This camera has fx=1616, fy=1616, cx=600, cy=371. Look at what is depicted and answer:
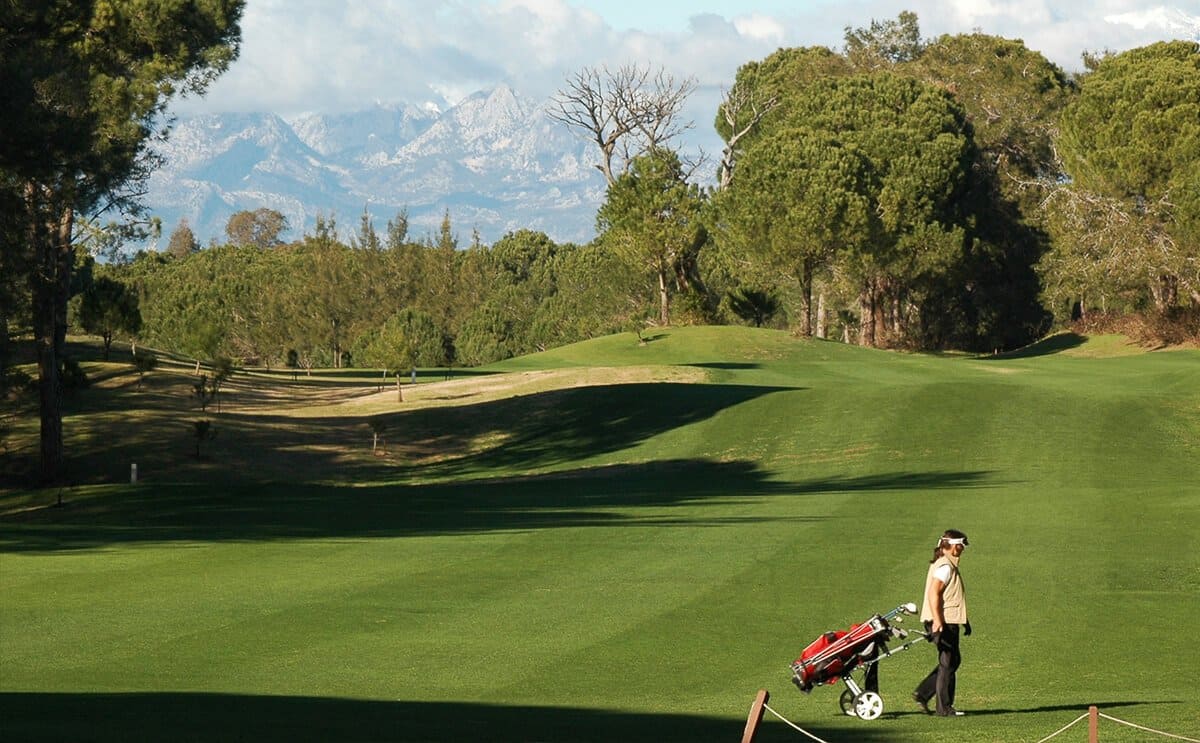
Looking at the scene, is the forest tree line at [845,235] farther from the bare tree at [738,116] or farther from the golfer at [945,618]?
the golfer at [945,618]

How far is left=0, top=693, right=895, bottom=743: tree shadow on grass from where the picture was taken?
41.0 feet

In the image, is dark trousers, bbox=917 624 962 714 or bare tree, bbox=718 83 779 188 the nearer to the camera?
dark trousers, bbox=917 624 962 714

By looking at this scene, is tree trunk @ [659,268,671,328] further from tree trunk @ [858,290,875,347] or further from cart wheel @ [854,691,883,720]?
cart wheel @ [854,691,883,720]

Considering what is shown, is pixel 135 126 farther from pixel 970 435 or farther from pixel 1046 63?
pixel 1046 63

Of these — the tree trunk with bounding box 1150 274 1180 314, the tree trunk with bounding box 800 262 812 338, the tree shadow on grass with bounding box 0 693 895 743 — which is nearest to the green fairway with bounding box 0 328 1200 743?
the tree shadow on grass with bounding box 0 693 895 743

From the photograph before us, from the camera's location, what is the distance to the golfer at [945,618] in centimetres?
1433

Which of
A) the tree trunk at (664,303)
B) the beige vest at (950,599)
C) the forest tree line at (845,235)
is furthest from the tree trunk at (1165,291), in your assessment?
the beige vest at (950,599)

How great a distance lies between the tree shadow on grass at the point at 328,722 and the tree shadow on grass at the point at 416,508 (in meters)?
12.5

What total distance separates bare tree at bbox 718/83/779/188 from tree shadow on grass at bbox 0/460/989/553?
183 feet

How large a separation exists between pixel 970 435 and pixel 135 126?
80.7 ft

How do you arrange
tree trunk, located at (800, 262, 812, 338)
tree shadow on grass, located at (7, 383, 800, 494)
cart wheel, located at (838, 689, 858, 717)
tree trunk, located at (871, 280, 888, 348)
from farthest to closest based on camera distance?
tree trunk, located at (871, 280, 888, 348)
tree trunk, located at (800, 262, 812, 338)
tree shadow on grass, located at (7, 383, 800, 494)
cart wheel, located at (838, 689, 858, 717)

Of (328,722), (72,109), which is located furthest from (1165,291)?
(328,722)

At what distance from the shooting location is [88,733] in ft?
40.0

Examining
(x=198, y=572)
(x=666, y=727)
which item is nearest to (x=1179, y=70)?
(x=198, y=572)
